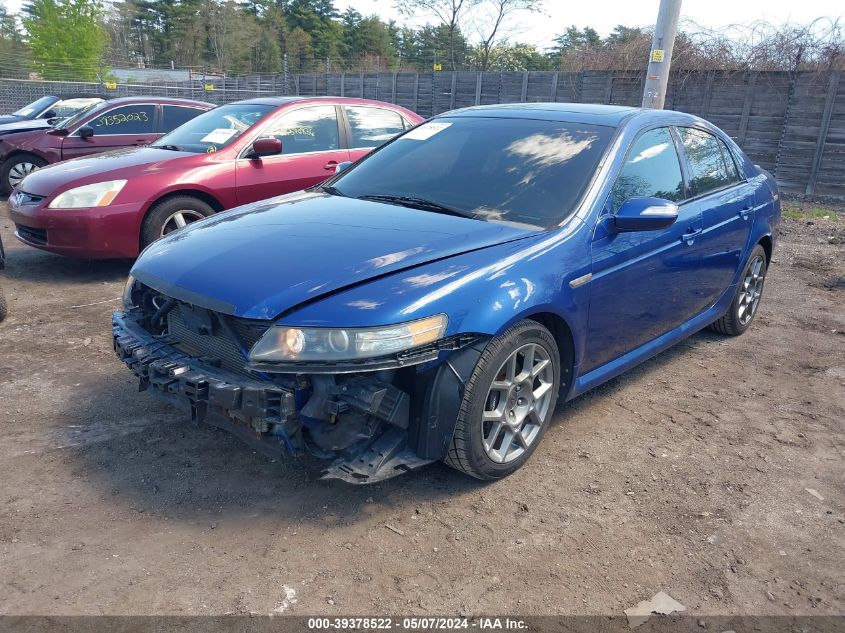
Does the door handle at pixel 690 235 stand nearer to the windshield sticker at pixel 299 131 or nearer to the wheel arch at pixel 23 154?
the windshield sticker at pixel 299 131

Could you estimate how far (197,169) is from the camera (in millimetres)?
6102

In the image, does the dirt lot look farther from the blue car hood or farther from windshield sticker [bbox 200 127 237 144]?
windshield sticker [bbox 200 127 237 144]

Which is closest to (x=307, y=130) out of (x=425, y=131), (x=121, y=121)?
(x=425, y=131)

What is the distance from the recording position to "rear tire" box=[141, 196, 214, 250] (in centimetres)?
591

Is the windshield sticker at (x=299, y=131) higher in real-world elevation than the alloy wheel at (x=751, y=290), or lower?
higher

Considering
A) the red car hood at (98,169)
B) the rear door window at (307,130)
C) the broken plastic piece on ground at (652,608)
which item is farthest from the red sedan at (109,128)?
the broken plastic piece on ground at (652,608)

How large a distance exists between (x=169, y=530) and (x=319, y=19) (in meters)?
73.2

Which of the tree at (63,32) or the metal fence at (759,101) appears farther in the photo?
the tree at (63,32)

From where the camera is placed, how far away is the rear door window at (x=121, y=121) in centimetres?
917

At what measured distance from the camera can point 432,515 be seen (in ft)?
9.33

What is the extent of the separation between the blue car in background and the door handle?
0.5 inches

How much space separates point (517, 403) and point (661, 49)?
723 cm

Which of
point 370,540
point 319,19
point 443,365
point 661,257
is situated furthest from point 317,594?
point 319,19

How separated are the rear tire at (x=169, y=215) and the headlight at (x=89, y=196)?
33 centimetres
